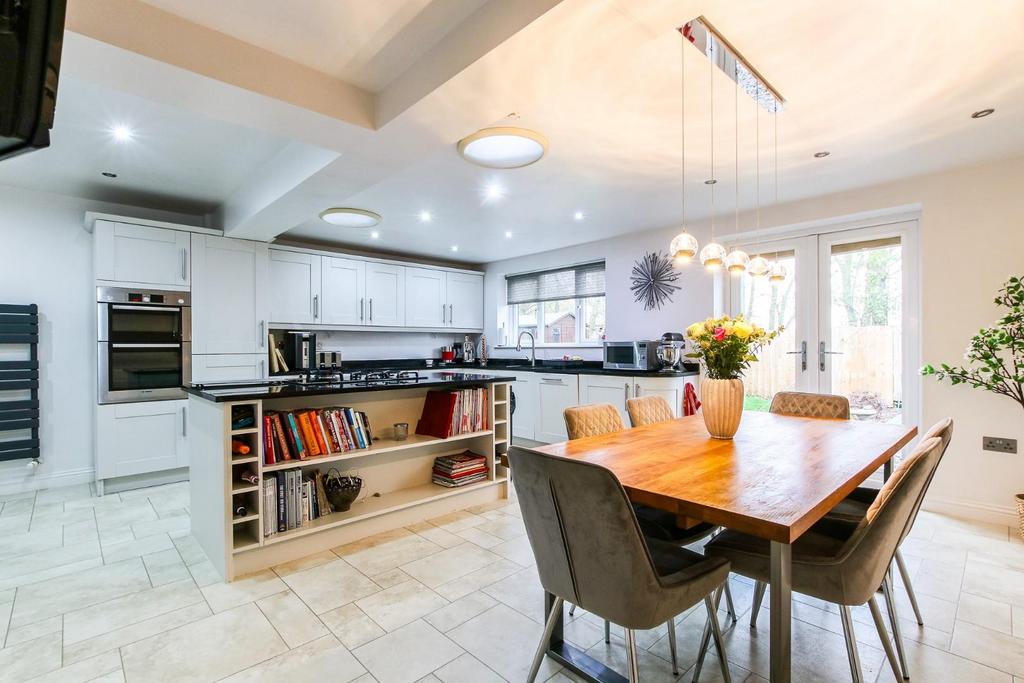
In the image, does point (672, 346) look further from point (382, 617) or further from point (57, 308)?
point (57, 308)

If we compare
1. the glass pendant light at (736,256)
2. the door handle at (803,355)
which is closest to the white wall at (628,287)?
the door handle at (803,355)

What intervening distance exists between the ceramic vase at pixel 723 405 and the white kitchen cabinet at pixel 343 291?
4.26m

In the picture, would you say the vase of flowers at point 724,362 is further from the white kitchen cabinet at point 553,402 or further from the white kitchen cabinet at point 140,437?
the white kitchen cabinet at point 140,437

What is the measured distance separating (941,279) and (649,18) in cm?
313

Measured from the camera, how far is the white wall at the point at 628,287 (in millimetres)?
4582

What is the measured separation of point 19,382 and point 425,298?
3.73 m

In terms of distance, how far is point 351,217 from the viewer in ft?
13.2

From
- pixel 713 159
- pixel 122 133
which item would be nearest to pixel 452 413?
pixel 713 159

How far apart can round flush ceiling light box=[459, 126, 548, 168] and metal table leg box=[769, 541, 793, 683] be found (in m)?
2.13

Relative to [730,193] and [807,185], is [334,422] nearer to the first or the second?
[730,193]

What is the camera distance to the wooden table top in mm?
1240

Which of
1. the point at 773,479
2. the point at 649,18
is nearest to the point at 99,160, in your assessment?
the point at 649,18

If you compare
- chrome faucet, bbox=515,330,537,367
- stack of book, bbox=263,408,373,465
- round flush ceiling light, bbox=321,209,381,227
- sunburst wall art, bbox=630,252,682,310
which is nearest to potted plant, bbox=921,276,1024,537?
sunburst wall art, bbox=630,252,682,310

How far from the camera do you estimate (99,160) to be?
321cm
